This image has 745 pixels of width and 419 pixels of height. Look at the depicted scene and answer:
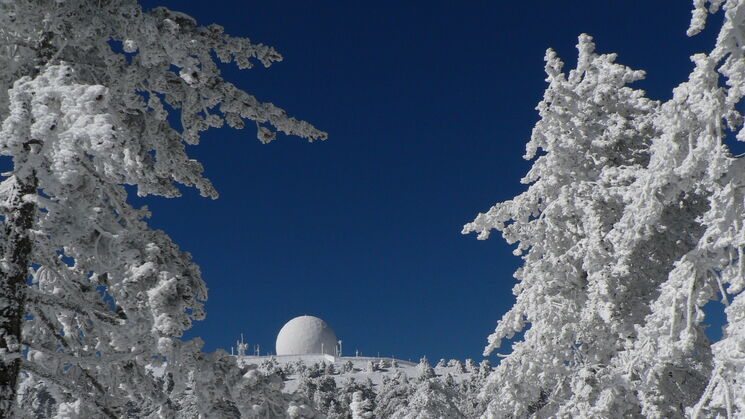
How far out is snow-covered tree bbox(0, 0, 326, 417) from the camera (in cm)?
472

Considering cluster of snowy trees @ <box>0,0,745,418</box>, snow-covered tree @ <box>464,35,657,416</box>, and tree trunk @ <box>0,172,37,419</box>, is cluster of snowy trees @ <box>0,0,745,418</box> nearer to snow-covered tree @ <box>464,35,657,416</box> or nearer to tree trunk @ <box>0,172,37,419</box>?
tree trunk @ <box>0,172,37,419</box>

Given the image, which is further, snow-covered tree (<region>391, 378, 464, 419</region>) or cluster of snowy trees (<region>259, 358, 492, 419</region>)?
cluster of snowy trees (<region>259, 358, 492, 419</region>)

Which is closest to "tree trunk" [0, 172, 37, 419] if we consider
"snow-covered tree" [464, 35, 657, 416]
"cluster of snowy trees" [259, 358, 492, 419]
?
"cluster of snowy trees" [259, 358, 492, 419]

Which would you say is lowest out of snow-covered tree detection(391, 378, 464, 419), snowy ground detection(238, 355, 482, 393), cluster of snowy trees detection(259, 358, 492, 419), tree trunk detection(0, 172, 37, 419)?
tree trunk detection(0, 172, 37, 419)

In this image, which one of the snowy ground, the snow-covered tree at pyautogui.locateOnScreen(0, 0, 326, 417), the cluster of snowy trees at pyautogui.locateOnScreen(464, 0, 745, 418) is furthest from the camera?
the snowy ground

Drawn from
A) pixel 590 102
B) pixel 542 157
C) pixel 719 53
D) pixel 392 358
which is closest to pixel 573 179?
pixel 542 157

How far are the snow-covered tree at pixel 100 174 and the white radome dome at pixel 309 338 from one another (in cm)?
12656

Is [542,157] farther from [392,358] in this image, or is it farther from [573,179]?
[392,358]

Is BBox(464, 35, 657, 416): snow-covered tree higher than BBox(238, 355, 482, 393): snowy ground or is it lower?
lower

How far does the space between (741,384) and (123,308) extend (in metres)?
5.44

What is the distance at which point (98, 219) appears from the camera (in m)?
Result: 5.45

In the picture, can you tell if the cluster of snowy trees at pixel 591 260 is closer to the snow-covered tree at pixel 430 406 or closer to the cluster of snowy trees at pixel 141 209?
the cluster of snowy trees at pixel 141 209

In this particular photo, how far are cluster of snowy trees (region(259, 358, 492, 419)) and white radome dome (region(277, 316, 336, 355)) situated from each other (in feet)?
36.3

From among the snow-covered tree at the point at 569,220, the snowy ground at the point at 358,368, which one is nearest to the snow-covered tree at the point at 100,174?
the snow-covered tree at the point at 569,220
